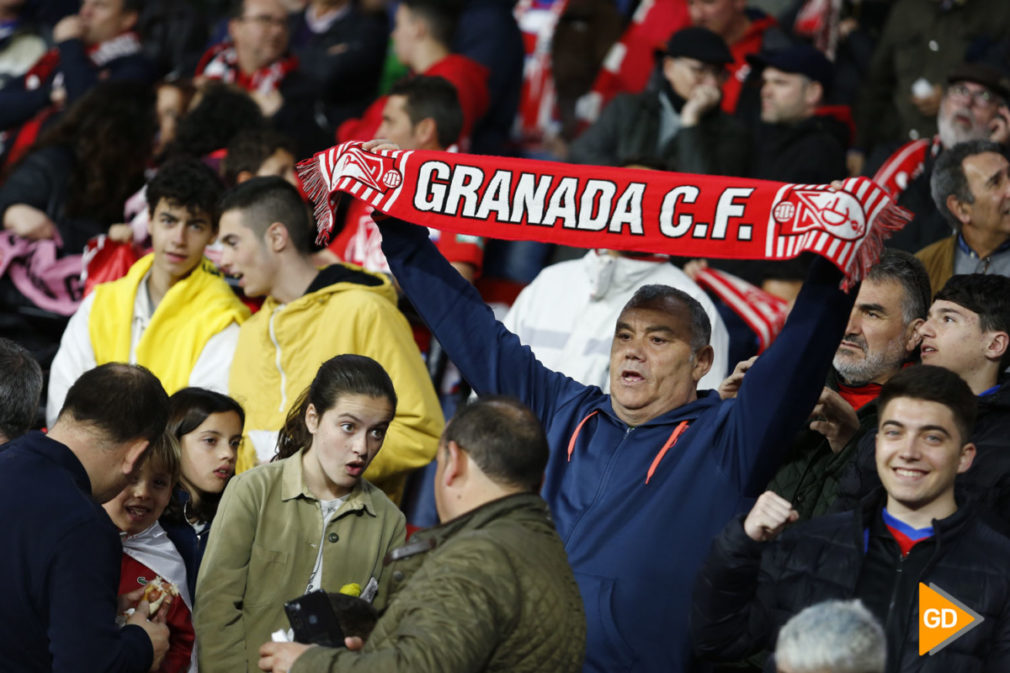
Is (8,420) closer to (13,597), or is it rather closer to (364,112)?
(13,597)

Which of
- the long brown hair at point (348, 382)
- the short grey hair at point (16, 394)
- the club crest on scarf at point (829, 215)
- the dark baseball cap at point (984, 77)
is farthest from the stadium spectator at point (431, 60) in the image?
the club crest on scarf at point (829, 215)

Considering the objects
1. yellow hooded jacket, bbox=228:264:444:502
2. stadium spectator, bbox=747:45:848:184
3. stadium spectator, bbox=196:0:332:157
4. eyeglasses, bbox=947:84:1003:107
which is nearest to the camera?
yellow hooded jacket, bbox=228:264:444:502

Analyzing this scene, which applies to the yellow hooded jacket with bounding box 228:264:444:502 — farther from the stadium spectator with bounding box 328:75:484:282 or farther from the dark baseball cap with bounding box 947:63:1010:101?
the dark baseball cap with bounding box 947:63:1010:101

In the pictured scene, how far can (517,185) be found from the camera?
16.3ft

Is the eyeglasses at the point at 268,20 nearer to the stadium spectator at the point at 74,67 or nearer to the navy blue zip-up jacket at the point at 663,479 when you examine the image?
the stadium spectator at the point at 74,67

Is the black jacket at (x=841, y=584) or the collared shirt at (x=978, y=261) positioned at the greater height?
the collared shirt at (x=978, y=261)

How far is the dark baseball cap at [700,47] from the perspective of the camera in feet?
27.7

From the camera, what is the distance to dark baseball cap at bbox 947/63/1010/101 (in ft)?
25.6

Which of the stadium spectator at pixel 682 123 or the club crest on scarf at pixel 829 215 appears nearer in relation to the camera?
the club crest on scarf at pixel 829 215

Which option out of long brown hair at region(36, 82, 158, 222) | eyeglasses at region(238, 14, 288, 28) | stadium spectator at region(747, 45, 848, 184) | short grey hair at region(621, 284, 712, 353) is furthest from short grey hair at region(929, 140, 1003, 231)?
eyeglasses at region(238, 14, 288, 28)

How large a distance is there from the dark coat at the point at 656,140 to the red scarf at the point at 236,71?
6.65ft

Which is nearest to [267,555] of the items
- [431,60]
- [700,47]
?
[700,47]

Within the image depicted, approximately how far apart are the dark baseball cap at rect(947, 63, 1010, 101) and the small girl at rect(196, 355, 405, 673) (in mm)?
4219

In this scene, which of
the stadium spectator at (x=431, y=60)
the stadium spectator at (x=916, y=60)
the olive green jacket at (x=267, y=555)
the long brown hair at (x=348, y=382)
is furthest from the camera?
the stadium spectator at (x=431, y=60)
